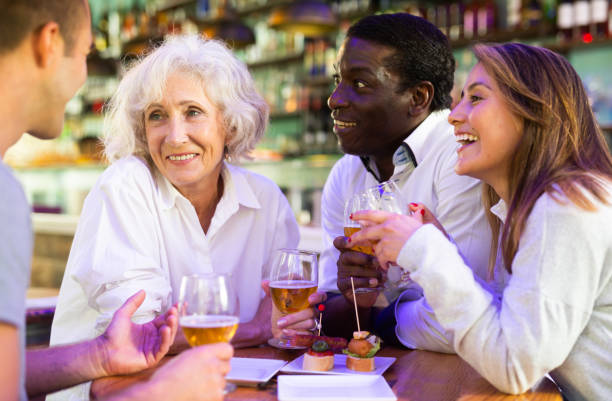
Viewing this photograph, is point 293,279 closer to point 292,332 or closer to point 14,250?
point 292,332

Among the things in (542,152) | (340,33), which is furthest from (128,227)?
(340,33)

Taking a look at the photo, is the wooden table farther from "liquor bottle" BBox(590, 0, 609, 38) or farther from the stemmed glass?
"liquor bottle" BBox(590, 0, 609, 38)

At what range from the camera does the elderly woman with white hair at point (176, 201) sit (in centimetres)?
168

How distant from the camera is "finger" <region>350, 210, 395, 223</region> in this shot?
1.35 m

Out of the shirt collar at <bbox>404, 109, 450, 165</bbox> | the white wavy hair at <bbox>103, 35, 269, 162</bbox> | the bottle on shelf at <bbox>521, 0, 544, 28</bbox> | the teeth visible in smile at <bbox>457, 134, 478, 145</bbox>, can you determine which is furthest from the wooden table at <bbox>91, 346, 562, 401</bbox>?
the bottle on shelf at <bbox>521, 0, 544, 28</bbox>

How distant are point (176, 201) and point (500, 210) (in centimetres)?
96

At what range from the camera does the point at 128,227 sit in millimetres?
1740

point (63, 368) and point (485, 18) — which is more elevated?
point (485, 18)

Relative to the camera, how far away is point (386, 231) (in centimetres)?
132

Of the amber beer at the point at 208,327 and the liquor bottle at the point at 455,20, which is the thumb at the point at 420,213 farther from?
the liquor bottle at the point at 455,20

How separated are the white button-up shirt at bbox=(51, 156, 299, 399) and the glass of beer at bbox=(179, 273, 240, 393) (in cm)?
51

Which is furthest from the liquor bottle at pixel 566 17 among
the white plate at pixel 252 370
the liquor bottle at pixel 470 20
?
the white plate at pixel 252 370

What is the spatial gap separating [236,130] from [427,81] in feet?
2.29

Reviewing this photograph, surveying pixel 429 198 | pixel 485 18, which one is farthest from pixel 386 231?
pixel 485 18
